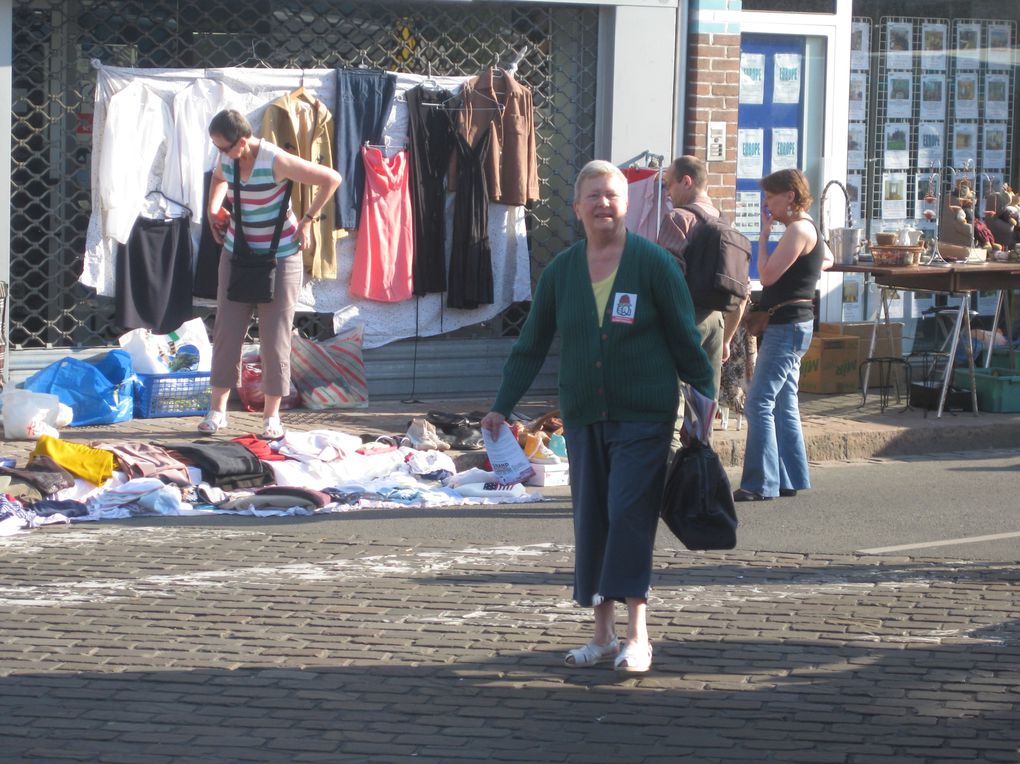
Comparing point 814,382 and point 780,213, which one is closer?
point 780,213

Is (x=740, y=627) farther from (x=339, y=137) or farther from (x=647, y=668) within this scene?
(x=339, y=137)

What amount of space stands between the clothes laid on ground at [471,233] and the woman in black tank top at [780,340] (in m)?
3.20

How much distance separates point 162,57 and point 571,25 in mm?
3186

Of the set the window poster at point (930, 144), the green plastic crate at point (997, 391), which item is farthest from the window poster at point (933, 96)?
the green plastic crate at point (997, 391)

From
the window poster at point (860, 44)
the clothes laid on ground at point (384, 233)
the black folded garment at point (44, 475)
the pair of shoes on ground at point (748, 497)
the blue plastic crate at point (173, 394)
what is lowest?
the pair of shoes on ground at point (748, 497)

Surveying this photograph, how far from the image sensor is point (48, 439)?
9.17 metres

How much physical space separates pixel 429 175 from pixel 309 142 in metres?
0.95

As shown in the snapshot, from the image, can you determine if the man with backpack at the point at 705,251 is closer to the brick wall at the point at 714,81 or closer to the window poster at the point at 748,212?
the brick wall at the point at 714,81

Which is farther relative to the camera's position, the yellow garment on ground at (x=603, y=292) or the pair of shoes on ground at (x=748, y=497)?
the pair of shoes on ground at (x=748, y=497)

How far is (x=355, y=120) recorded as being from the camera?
11.8 meters

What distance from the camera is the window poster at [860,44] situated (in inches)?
553

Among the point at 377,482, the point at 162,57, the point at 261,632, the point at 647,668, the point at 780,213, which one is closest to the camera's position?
the point at 647,668

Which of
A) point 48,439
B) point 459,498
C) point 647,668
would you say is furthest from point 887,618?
point 48,439

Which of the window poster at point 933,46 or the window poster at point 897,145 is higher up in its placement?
the window poster at point 933,46
